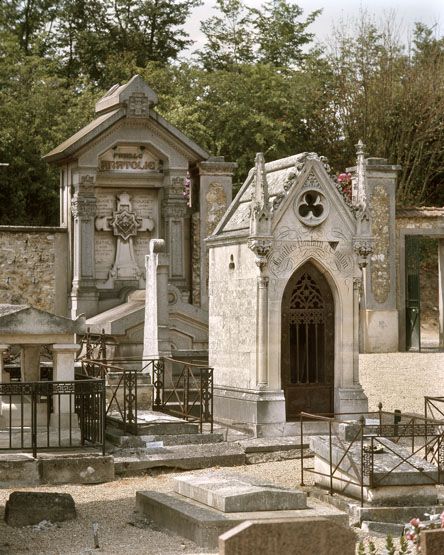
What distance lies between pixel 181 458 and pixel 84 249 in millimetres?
11184

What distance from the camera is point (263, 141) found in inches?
1544

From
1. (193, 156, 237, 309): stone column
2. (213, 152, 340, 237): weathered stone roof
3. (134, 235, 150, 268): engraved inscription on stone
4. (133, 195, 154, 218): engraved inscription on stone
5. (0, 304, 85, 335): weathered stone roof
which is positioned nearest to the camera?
(0, 304, 85, 335): weathered stone roof

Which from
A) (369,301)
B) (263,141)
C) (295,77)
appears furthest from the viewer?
(295,77)

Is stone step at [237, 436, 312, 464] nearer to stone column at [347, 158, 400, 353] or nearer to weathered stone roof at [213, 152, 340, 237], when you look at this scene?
weathered stone roof at [213, 152, 340, 237]

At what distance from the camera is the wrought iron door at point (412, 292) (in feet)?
100

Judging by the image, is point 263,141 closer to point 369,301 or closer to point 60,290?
point 369,301

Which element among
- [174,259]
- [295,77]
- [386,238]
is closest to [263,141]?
[295,77]

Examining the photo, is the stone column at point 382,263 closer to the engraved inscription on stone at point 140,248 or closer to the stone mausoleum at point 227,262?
the stone mausoleum at point 227,262

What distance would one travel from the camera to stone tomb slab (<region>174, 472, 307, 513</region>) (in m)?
11.7

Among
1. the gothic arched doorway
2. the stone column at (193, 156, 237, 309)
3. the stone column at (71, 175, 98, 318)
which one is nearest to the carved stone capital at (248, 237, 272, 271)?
the gothic arched doorway

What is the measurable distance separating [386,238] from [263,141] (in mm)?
9479

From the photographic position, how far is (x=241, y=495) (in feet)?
38.3

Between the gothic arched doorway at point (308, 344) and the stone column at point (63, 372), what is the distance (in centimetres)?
333

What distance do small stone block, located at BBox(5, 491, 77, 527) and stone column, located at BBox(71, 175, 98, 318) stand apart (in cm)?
1356
